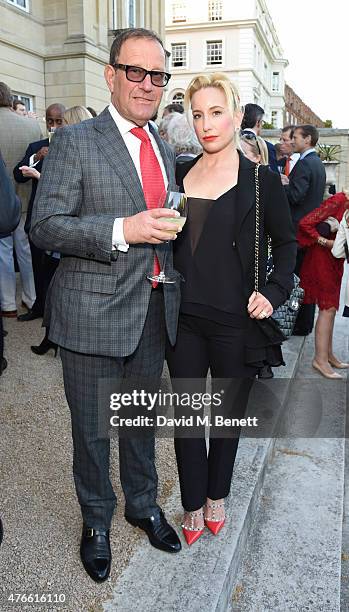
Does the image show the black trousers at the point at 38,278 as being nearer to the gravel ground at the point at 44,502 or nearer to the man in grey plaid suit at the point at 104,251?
the gravel ground at the point at 44,502

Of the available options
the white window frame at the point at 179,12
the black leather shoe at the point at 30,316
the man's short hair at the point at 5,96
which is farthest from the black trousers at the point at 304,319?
the white window frame at the point at 179,12

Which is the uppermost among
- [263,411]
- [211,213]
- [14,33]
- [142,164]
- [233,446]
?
[14,33]

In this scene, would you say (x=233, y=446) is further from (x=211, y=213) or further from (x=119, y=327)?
(x=211, y=213)

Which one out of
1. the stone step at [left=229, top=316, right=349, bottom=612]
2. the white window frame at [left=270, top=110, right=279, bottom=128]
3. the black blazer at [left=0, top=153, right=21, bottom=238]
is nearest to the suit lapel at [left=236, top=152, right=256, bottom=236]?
the black blazer at [left=0, top=153, right=21, bottom=238]

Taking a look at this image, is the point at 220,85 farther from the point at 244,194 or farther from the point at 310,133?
the point at 310,133

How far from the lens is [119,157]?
2.10 m

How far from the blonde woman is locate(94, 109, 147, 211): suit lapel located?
37 centimetres

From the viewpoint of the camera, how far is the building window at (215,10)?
50312 mm

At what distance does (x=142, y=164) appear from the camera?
2.22 m

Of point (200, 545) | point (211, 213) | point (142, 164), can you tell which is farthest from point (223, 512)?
point (142, 164)

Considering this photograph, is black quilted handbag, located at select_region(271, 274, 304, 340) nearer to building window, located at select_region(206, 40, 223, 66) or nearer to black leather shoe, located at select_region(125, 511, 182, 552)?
black leather shoe, located at select_region(125, 511, 182, 552)

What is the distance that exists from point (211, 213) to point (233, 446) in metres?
1.13

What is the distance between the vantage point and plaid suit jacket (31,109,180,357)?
202 cm

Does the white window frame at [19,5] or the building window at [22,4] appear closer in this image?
the white window frame at [19,5]
